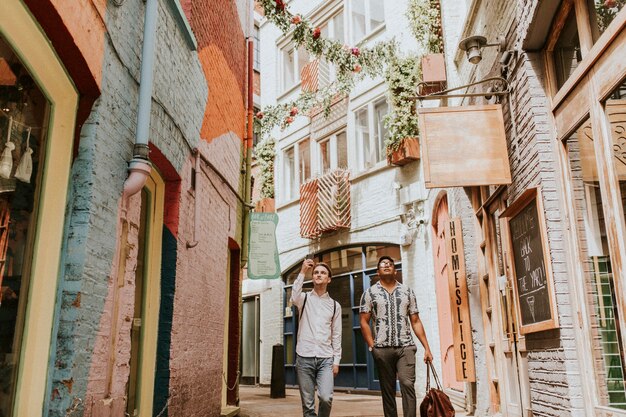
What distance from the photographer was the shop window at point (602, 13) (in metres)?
3.59

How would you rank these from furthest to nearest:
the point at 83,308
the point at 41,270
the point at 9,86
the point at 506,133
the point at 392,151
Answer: the point at 392,151 → the point at 506,133 → the point at 83,308 → the point at 41,270 → the point at 9,86

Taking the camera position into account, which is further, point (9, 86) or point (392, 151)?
point (392, 151)

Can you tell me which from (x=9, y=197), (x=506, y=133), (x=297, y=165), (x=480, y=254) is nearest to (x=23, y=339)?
(x=9, y=197)

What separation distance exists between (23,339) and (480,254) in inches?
217

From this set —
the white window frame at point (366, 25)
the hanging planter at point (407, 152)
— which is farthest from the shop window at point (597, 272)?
the white window frame at point (366, 25)

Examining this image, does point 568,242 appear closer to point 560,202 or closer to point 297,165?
point 560,202

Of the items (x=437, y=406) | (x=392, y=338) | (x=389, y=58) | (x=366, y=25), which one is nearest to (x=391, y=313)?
(x=392, y=338)

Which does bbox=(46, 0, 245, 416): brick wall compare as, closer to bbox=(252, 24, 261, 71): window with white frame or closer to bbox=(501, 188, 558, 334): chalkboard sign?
bbox=(501, 188, 558, 334): chalkboard sign

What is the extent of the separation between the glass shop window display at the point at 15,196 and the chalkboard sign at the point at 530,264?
360 cm

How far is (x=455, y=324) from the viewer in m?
7.78

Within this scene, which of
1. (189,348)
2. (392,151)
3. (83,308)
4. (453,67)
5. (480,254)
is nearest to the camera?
(83,308)

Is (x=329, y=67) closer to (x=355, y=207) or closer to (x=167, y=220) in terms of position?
(x=355, y=207)

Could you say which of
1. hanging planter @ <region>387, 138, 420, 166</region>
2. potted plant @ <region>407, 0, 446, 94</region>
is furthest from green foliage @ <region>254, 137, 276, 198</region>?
potted plant @ <region>407, 0, 446, 94</region>

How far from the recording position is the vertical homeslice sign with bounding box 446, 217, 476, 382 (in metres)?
7.50
